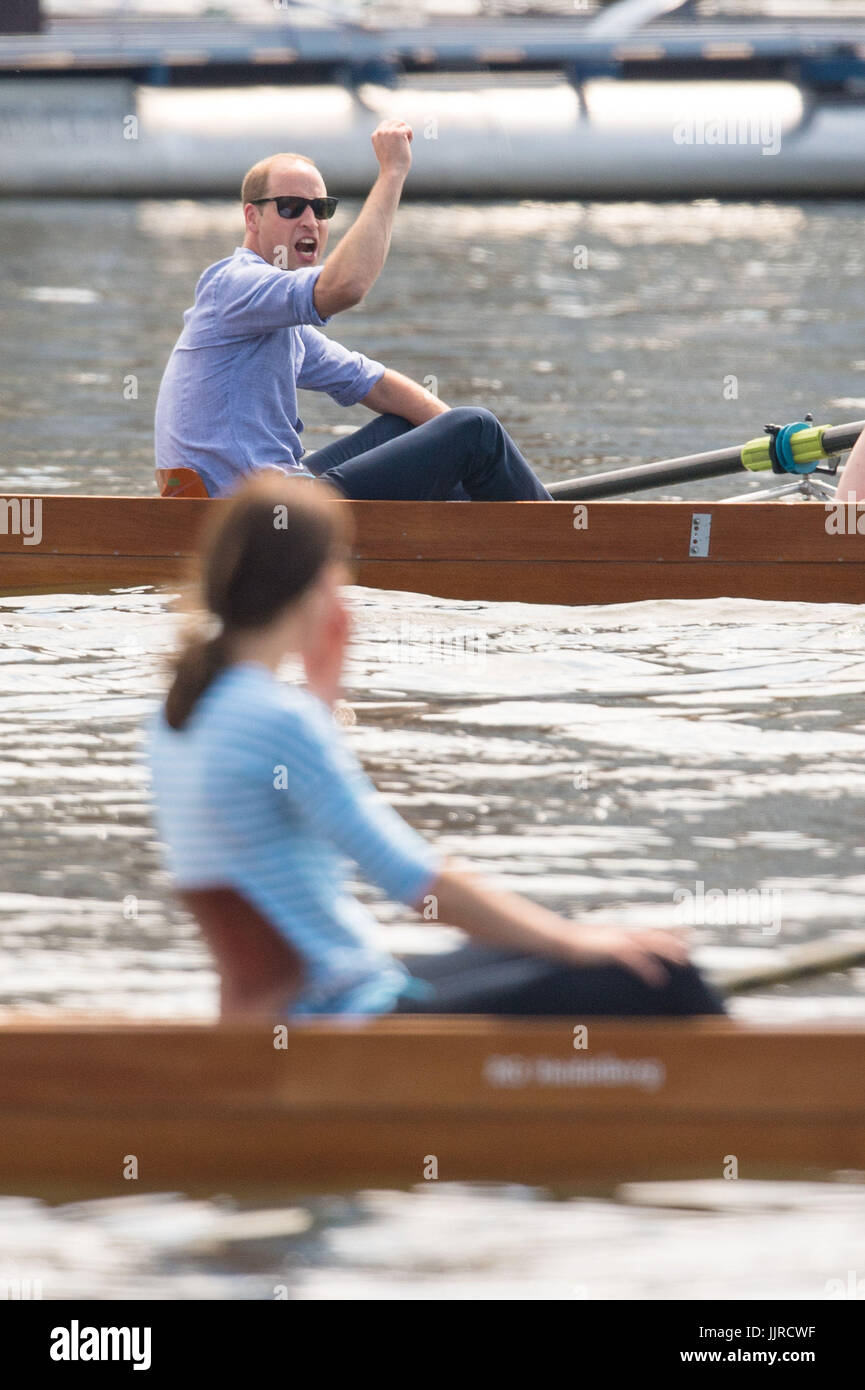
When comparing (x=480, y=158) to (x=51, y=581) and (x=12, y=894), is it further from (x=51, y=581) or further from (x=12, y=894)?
(x=12, y=894)

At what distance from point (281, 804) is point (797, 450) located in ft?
18.8

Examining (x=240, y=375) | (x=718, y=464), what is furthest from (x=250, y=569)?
(x=718, y=464)

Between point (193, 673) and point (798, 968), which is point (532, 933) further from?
point (798, 968)

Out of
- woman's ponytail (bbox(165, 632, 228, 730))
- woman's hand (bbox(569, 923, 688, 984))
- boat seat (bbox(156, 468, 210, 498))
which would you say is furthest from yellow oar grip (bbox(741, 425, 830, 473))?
woman's ponytail (bbox(165, 632, 228, 730))

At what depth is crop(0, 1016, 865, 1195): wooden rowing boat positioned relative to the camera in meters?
3.79

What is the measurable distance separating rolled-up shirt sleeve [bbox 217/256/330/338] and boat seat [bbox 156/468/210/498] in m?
0.61

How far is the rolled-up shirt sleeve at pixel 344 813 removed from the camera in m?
3.61

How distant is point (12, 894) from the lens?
18.5ft

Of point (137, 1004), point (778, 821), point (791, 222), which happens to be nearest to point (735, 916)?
point (778, 821)

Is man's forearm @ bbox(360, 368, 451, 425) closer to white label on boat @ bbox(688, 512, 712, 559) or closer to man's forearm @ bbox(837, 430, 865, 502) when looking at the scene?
white label on boat @ bbox(688, 512, 712, 559)

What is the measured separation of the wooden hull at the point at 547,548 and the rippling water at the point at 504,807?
3.8 inches

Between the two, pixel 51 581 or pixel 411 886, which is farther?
pixel 51 581

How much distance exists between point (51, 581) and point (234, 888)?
17.3 feet

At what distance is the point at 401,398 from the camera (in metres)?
8.58
